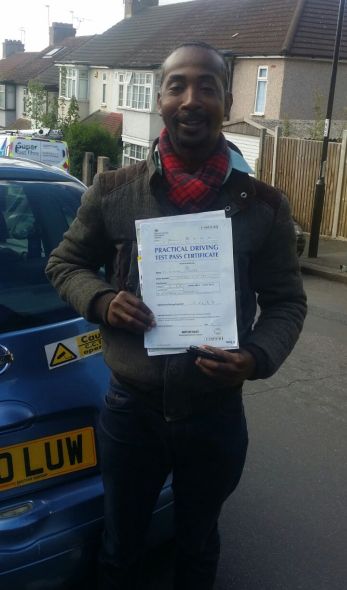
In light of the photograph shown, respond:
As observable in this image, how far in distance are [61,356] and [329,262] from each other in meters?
10.0

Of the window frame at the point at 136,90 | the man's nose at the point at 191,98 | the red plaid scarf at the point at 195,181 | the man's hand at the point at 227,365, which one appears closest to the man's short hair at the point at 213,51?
the man's nose at the point at 191,98

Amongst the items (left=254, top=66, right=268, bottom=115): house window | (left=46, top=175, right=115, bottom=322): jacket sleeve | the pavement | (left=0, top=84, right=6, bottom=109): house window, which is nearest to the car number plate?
(left=46, top=175, right=115, bottom=322): jacket sleeve

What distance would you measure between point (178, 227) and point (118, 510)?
3.11 ft

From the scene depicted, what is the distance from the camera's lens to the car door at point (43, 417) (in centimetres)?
215

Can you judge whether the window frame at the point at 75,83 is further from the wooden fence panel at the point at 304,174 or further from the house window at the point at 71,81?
the wooden fence panel at the point at 304,174

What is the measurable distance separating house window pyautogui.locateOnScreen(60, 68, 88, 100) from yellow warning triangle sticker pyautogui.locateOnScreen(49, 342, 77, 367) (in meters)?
36.9

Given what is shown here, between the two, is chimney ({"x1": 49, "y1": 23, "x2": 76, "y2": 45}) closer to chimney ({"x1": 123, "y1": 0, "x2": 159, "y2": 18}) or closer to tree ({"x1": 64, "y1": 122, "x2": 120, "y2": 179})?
chimney ({"x1": 123, "y1": 0, "x2": 159, "y2": 18})

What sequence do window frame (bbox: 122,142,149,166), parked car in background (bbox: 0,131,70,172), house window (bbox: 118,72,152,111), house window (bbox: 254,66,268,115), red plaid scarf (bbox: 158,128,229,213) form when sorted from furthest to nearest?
window frame (bbox: 122,142,149,166), house window (bbox: 118,72,152,111), house window (bbox: 254,66,268,115), parked car in background (bbox: 0,131,70,172), red plaid scarf (bbox: 158,128,229,213)

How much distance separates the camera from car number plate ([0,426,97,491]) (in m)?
2.15

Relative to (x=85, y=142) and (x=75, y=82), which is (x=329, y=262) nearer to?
(x=85, y=142)

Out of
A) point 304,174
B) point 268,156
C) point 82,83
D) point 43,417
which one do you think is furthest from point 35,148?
point 82,83

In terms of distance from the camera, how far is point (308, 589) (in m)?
2.90

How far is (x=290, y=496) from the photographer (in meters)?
3.65

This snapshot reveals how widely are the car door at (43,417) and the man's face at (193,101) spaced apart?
0.88 m
